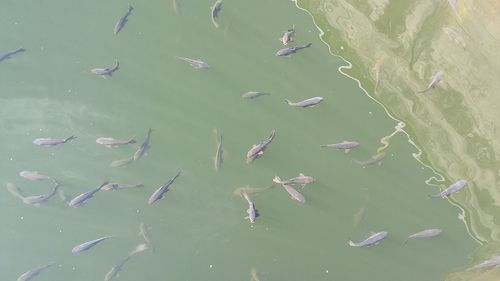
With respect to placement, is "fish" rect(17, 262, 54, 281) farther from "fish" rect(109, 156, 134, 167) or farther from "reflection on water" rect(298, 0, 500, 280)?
"reflection on water" rect(298, 0, 500, 280)

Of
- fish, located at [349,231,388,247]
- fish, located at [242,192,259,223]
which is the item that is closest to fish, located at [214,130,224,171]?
fish, located at [242,192,259,223]

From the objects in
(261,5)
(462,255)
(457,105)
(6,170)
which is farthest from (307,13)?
(6,170)

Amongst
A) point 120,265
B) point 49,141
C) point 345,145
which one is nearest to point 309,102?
point 345,145

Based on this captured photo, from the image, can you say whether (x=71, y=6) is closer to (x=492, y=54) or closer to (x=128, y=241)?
(x=128, y=241)

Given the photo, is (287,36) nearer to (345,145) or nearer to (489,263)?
(345,145)

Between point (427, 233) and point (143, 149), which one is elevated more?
point (427, 233)

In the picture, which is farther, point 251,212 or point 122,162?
point 122,162
